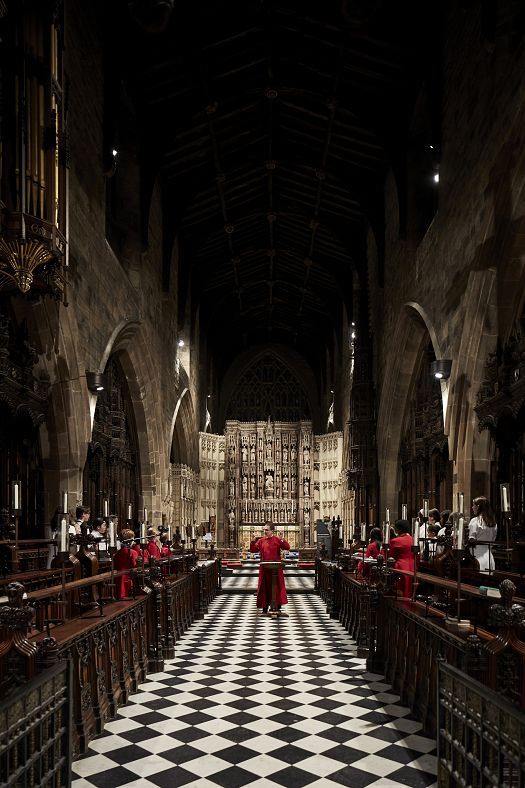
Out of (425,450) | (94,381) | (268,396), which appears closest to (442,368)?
(425,450)

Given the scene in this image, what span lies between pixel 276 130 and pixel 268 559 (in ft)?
35.6

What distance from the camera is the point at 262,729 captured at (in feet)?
17.1

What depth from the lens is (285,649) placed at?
8.59 m

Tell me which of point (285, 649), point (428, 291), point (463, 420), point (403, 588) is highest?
point (428, 291)

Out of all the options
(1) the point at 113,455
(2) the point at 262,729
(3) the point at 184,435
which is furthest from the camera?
(3) the point at 184,435

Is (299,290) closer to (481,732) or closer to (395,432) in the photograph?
(395,432)

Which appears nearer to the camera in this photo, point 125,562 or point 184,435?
point 125,562

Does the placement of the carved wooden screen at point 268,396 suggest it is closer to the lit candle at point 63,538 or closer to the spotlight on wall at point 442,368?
the spotlight on wall at point 442,368

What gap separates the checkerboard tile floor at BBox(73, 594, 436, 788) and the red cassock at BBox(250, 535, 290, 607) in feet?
9.29

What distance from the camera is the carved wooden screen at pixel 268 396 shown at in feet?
106

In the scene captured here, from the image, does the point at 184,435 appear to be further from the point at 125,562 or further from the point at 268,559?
the point at 125,562

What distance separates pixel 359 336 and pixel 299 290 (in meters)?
9.01

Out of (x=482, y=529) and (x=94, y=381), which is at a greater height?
(x=94, y=381)

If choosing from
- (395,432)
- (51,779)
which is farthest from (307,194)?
(51,779)
